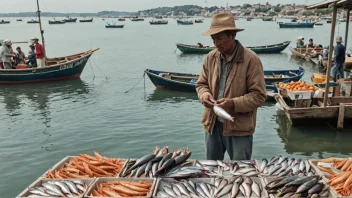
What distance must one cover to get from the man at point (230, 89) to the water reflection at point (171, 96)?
38.5ft

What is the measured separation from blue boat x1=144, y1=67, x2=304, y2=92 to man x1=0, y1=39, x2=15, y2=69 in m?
7.87

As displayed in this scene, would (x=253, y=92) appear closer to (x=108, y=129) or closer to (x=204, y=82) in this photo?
(x=204, y=82)

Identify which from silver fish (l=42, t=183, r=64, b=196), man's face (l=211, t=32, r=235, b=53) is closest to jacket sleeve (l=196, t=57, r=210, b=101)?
man's face (l=211, t=32, r=235, b=53)

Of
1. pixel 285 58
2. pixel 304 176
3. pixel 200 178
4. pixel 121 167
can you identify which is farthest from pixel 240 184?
pixel 285 58

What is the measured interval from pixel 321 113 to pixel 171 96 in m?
8.34

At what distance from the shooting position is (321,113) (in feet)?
33.1

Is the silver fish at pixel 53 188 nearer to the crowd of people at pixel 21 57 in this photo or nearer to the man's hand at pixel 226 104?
the man's hand at pixel 226 104

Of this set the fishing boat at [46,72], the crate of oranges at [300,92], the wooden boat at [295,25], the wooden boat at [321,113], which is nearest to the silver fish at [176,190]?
the wooden boat at [321,113]

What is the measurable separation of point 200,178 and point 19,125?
10.9 m

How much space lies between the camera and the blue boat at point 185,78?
54.6 ft

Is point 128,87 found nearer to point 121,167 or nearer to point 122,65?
point 122,65

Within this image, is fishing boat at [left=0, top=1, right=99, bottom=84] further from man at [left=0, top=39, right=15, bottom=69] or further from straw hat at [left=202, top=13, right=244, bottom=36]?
straw hat at [left=202, top=13, right=244, bottom=36]

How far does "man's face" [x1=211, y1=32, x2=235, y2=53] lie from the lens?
3.83 metres

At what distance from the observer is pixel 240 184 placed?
370 cm
